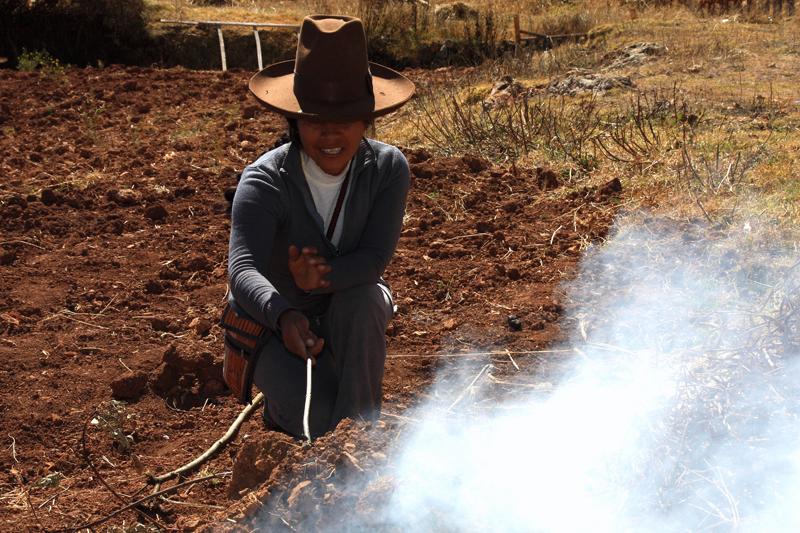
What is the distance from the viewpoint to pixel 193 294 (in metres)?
5.38

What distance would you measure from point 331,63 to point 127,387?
74.4 inches

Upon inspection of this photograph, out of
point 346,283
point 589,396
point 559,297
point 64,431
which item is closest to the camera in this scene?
point 346,283

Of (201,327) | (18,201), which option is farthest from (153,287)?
(18,201)

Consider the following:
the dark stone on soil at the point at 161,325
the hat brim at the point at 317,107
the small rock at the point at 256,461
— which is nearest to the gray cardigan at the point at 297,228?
the hat brim at the point at 317,107

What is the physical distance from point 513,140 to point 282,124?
103 inches

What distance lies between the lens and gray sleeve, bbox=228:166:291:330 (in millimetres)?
3109

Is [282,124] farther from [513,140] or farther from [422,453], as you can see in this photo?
[422,453]

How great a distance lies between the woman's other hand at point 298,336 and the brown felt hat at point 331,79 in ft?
1.98

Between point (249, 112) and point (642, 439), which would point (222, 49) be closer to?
point (249, 112)

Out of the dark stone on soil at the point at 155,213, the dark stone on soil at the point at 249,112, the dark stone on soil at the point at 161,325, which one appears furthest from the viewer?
the dark stone on soil at the point at 249,112

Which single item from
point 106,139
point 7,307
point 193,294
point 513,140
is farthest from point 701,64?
point 7,307

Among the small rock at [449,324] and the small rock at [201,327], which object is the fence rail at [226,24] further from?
the small rock at [449,324]

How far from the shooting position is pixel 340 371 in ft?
10.7

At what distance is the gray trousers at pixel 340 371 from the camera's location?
3.21 metres
